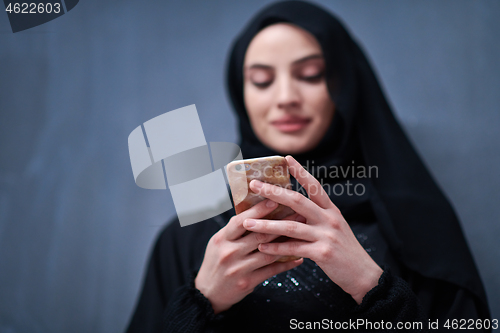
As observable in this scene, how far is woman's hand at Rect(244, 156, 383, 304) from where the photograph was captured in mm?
468

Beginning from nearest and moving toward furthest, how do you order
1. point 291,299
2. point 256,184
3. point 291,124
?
point 256,184 < point 291,299 < point 291,124

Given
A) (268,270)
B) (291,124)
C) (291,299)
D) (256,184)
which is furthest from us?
(291,124)

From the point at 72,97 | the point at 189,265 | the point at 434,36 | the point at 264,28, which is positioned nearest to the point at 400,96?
the point at 434,36

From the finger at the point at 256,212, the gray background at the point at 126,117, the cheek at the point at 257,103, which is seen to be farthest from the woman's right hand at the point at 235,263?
the cheek at the point at 257,103

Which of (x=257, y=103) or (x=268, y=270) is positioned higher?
(x=257, y=103)

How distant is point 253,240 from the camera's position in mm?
514

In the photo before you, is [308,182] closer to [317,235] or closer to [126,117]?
[317,235]

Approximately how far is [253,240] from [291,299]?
219 millimetres

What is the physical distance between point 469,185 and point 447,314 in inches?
14.9

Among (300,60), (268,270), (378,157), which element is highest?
(300,60)

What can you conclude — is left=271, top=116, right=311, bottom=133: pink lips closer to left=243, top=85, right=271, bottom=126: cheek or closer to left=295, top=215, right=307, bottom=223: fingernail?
left=243, top=85, right=271, bottom=126: cheek

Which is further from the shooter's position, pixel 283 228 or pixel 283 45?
pixel 283 45

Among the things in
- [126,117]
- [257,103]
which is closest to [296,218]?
[257,103]

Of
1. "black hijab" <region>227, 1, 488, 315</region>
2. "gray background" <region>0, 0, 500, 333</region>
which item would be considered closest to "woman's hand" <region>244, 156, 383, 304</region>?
"black hijab" <region>227, 1, 488, 315</region>
